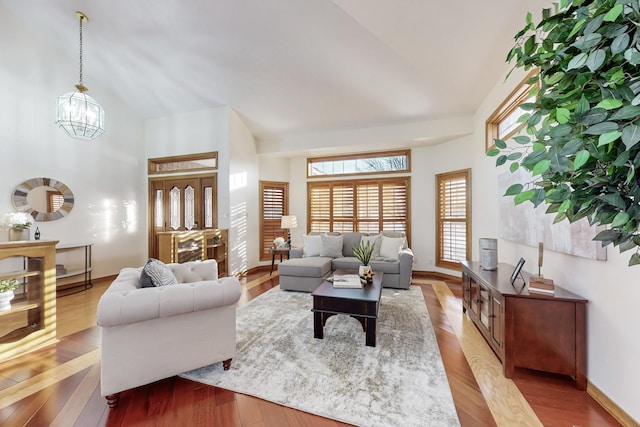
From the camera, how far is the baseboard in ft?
5.10

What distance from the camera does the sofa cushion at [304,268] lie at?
414cm

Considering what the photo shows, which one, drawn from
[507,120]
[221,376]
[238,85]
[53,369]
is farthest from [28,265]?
[507,120]

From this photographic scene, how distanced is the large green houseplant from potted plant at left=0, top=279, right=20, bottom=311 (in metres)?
3.91

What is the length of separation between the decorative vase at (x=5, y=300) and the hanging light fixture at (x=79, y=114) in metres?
2.35

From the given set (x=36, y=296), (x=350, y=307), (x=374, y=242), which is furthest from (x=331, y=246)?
(x=36, y=296)

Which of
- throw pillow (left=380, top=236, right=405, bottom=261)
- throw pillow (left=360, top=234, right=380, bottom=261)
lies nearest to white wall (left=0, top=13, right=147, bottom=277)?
throw pillow (left=360, top=234, right=380, bottom=261)

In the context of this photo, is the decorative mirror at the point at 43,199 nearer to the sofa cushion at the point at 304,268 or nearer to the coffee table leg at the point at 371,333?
the sofa cushion at the point at 304,268

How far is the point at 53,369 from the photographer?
2162mm

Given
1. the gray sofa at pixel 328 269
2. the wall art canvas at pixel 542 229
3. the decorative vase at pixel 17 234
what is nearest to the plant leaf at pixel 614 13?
the wall art canvas at pixel 542 229

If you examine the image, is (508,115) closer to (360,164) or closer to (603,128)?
(360,164)

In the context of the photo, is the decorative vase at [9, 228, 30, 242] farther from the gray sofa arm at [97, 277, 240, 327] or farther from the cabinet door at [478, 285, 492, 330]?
the cabinet door at [478, 285, 492, 330]

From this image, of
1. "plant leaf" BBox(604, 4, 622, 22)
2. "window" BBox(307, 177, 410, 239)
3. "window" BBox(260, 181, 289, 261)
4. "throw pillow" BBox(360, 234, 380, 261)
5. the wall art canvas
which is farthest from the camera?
"window" BBox(260, 181, 289, 261)

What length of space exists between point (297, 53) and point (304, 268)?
3.27 metres

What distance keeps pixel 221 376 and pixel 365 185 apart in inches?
190
